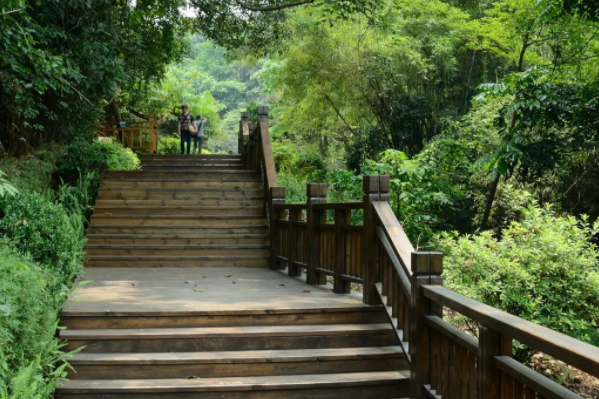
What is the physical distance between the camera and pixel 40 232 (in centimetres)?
611

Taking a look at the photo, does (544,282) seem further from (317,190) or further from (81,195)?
(81,195)

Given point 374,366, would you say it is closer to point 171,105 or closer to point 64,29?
point 64,29

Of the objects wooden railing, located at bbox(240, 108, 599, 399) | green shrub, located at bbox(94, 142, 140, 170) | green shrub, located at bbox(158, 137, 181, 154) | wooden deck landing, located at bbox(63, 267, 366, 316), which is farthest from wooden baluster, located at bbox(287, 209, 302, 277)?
green shrub, located at bbox(158, 137, 181, 154)

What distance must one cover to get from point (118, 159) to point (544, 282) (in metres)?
8.65

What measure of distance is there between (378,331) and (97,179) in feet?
24.0

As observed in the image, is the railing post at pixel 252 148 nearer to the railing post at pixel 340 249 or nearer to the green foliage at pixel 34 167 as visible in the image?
the green foliage at pixel 34 167

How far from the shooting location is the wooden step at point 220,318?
210 inches

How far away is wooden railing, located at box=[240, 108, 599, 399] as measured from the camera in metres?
2.74

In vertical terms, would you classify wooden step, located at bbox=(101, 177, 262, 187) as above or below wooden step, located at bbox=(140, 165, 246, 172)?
below

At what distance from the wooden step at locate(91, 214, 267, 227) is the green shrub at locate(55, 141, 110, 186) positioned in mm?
1218

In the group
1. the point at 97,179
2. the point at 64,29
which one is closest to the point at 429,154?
the point at 97,179

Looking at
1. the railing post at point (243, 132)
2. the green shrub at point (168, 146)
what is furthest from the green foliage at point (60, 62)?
the green shrub at point (168, 146)

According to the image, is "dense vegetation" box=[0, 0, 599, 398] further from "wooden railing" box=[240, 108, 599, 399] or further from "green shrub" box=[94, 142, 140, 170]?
"wooden railing" box=[240, 108, 599, 399]

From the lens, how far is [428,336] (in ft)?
13.9
